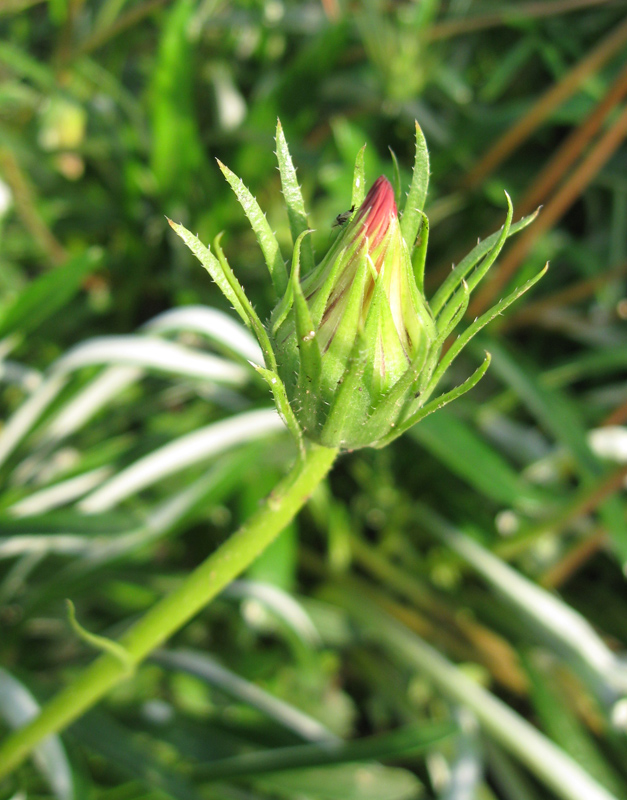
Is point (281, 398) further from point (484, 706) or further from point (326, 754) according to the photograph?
point (484, 706)

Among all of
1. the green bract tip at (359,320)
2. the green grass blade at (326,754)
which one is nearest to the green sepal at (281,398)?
the green bract tip at (359,320)

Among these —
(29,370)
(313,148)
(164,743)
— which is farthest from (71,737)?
(313,148)

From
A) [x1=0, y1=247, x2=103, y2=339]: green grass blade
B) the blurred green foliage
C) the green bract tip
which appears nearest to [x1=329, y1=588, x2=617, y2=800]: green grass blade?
the blurred green foliage

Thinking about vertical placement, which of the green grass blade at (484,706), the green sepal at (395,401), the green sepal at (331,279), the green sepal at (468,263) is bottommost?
the green grass blade at (484,706)

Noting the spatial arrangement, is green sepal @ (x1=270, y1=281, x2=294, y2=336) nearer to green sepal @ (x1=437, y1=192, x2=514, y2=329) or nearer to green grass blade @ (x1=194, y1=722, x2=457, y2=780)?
green sepal @ (x1=437, y1=192, x2=514, y2=329)

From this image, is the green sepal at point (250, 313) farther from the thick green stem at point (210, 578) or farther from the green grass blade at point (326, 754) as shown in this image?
the green grass blade at point (326, 754)

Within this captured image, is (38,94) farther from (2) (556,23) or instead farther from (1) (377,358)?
(1) (377,358)

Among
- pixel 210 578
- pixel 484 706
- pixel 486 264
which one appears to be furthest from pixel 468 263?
pixel 484 706
